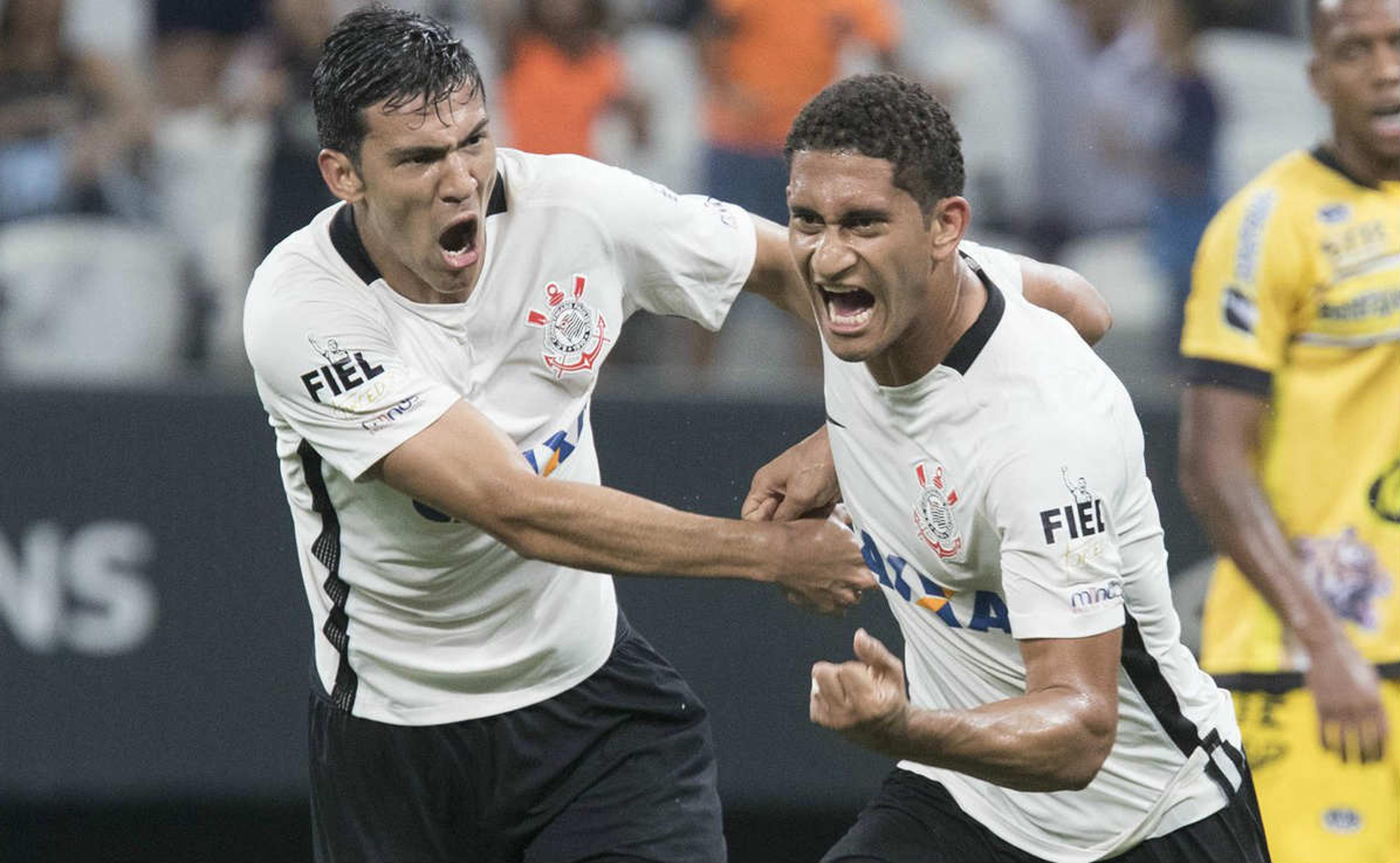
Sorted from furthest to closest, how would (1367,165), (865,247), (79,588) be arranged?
1. (79,588)
2. (1367,165)
3. (865,247)

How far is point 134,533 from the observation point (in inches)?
271

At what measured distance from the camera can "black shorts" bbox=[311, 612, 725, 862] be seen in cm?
435

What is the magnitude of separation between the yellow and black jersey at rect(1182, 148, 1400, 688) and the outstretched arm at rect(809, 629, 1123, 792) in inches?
70.0

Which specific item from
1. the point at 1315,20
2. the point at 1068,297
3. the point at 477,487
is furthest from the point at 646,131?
the point at 477,487

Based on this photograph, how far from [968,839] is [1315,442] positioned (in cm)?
171

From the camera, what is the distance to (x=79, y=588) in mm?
6844

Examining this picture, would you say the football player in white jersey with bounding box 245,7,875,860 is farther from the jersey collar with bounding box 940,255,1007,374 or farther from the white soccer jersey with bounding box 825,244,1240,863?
the jersey collar with bounding box 940,255,1007,374

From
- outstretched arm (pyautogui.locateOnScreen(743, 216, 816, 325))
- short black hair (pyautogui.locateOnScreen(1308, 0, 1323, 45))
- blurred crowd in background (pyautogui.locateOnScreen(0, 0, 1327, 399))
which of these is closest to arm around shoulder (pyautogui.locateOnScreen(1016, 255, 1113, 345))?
outstretched arm (pyautogui.locateOnScreen(743, 216, 816, 325))

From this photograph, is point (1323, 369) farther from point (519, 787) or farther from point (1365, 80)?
point (519, 787)

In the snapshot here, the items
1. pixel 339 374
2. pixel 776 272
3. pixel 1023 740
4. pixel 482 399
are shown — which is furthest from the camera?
pixel 776 272

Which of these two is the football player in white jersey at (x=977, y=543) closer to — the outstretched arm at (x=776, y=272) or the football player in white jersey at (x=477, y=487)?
the football player in white jersey at (x=477, y=487)

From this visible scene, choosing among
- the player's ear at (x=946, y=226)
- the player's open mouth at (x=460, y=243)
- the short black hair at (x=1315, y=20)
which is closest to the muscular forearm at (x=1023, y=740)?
the player's ear at (x=946, y=226)

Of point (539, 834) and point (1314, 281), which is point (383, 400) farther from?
point (1314, 281)

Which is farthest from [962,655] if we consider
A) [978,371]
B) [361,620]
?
[361,620]
